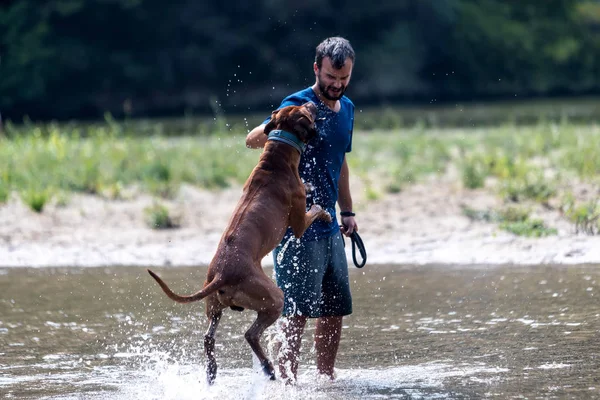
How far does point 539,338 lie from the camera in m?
6.25

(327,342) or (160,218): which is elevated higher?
(327,342)

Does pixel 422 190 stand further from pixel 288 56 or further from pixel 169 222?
pixel 288 56

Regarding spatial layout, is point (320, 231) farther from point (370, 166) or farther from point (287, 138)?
point (370, 166)

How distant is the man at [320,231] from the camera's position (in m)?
5.12

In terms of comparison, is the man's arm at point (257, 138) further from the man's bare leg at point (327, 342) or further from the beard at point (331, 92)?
the man's bare leg at point (327, 342)

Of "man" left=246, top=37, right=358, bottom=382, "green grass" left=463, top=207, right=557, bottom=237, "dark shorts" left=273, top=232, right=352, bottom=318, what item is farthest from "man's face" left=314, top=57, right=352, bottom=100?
"green grass" left=463, top=207, right=557, bottom=237

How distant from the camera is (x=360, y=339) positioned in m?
6.48

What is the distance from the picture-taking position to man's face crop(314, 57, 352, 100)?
16.5ft

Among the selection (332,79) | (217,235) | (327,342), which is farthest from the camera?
(217,235)

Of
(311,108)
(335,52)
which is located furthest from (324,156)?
(335,52)

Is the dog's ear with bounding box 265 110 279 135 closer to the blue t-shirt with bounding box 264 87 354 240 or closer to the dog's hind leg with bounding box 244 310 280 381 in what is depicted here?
the blue t-shirt with bounding box 264 87 354 240

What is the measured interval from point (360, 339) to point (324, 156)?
66.8 inches

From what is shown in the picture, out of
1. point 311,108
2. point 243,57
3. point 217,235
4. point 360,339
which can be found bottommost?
point 217,235

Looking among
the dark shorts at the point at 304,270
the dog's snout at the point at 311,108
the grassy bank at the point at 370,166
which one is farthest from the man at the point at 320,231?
the grassy bank at the point at 370,166
